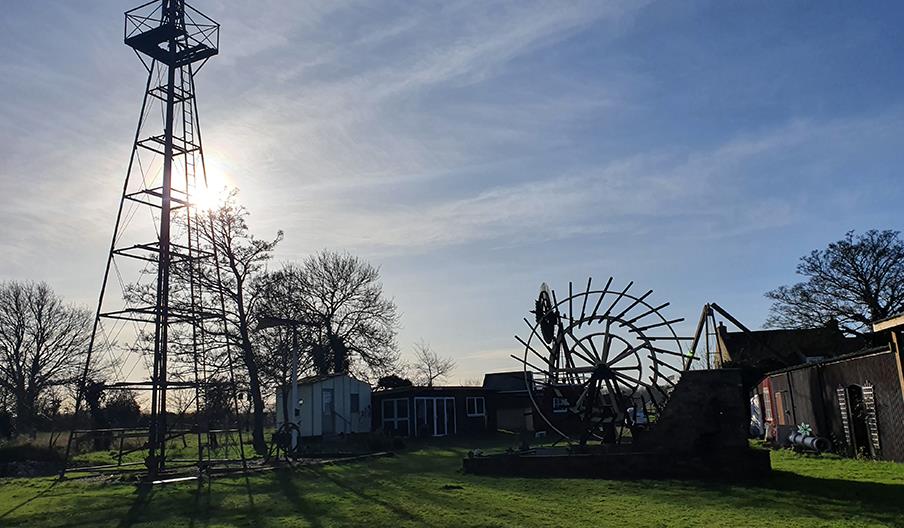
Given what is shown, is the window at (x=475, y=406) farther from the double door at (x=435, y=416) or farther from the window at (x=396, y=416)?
the window at (x=396, y=416)

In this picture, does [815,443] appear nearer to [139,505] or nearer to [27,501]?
[139,505]

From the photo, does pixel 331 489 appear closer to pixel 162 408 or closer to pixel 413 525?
pixel 413 525

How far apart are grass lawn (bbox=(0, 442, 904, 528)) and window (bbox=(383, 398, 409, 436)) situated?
20.1m

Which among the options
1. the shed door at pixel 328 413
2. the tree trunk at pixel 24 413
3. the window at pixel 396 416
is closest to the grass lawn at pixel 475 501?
the shed door at pixel 328 413

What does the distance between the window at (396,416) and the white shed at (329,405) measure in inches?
56.8

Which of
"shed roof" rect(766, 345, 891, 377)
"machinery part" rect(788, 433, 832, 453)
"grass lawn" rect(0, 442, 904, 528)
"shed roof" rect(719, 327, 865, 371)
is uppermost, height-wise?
"shed roof" rect(719, 327, 865, 371)

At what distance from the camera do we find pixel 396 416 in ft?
128

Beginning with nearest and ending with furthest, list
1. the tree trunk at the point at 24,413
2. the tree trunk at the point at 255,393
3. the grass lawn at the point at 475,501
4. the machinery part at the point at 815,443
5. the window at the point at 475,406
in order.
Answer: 1. the grass lawn at the point at 475,501
2. the machinery part at the point at 815,443
3. the tree trunk at the point at 255,393
4. the window at the point at 475,406
5. the tree trunk at the point at 24,413

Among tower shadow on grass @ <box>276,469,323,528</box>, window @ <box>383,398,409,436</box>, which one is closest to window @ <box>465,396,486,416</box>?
window @ <box>383,398,409,436</box>

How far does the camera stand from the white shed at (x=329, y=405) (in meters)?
36.5

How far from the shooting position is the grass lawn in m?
10.9

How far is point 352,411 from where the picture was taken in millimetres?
38312

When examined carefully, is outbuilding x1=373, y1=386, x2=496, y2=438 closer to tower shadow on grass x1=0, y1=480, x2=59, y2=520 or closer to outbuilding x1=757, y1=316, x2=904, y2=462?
outbuilding x1=757, y1=316, x2=904, y2=462

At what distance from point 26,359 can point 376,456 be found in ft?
110
